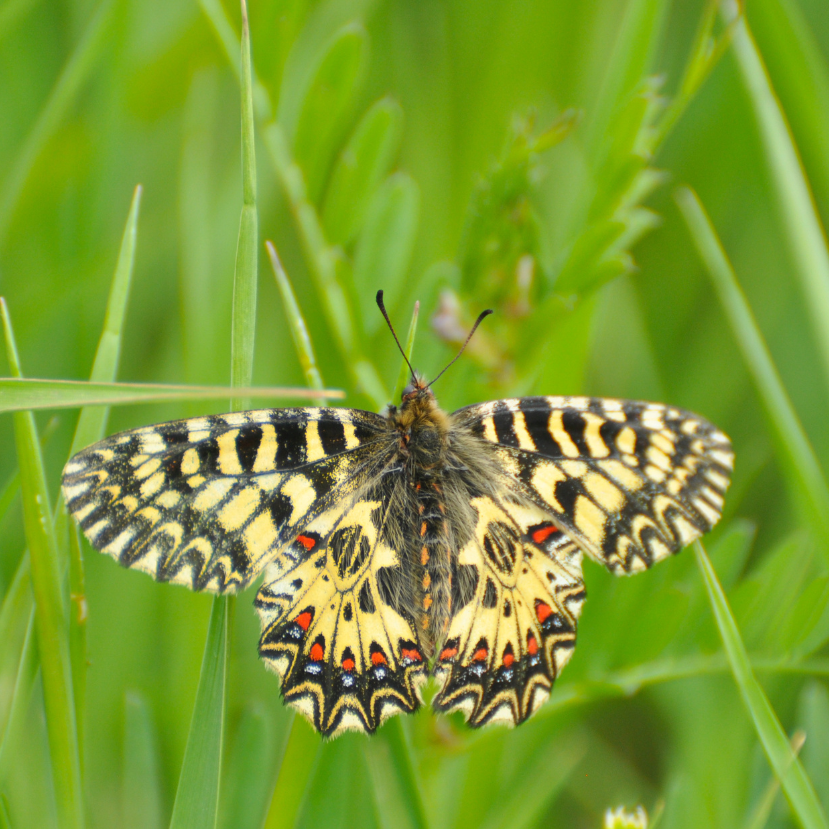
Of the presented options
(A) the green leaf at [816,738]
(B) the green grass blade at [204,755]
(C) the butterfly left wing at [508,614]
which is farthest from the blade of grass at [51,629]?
(A) the green leaf at [816,738]

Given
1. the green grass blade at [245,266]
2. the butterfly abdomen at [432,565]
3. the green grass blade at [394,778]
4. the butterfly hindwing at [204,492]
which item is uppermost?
the green grass blade at [245,266]

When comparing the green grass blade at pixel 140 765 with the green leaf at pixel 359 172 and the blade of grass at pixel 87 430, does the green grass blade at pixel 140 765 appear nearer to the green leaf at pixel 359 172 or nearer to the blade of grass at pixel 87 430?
the blade of grass at pixel 87 430

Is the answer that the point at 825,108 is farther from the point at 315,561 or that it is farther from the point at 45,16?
the point at 45,16

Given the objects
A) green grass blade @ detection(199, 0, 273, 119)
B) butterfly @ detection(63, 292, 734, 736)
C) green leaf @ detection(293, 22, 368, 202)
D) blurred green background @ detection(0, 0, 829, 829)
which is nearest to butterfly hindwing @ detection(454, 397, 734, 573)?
butterfly @ detection(63, 292, 734, 736)

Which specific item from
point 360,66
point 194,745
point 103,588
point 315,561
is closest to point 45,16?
point 360,66

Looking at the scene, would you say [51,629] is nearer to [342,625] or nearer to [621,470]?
[342,625]

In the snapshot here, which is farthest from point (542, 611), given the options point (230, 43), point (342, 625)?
point (230, 43)

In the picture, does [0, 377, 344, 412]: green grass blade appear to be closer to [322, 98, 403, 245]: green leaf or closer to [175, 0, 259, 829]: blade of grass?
[175, 0, 259, 829]: blade of grass
